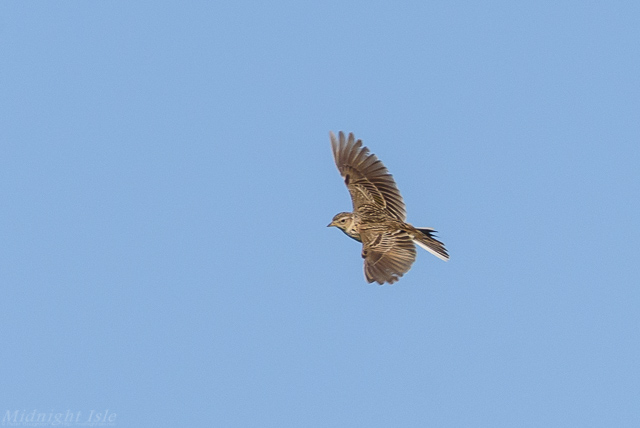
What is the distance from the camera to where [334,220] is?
21.6 metres

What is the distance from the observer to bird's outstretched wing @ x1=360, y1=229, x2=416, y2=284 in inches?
726

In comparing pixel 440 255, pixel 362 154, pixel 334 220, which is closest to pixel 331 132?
pixel 362 154

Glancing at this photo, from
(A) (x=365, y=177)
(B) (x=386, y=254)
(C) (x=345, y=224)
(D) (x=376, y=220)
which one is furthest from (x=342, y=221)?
(B) (x=386, y=254)

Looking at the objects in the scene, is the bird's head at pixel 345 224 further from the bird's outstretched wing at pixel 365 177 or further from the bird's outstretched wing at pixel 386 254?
the bird's outstretched wing at pixel 365 177

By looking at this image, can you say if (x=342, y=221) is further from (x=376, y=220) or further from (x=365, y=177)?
(x=365, y=177)

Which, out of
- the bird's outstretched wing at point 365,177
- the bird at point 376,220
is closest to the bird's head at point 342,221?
the bird at point 376,220

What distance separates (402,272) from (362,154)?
5.25 meters

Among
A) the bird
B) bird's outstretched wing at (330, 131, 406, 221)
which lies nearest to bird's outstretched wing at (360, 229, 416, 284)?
the bird

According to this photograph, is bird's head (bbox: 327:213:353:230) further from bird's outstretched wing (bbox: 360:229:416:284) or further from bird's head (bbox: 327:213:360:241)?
bird's outstretched wing (bbox: 360:229:416:284)

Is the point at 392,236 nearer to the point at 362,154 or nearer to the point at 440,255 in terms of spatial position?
the point at 440,255

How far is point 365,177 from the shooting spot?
911 inches

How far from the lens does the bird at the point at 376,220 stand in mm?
19016

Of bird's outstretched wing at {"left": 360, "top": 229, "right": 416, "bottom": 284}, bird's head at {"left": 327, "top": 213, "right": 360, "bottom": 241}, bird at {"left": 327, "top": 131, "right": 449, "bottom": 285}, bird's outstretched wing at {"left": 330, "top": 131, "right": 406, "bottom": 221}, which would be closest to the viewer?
bird's outstretched wing at {"left": 360, "top": 229, "right": 416, "bottom": 284}

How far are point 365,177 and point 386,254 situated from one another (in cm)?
402
